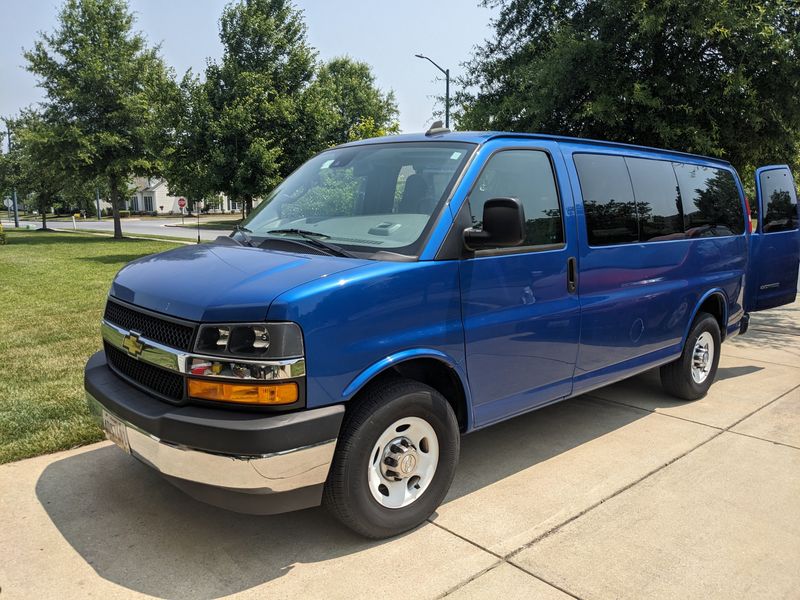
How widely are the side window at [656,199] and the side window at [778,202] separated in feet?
6.73

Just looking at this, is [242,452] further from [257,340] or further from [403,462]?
[403,462]

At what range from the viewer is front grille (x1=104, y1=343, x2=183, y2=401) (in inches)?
116

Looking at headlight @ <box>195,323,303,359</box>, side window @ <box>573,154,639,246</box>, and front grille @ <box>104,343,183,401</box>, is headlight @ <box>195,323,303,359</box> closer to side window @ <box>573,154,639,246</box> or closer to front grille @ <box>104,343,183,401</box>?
front grille @ <box>104,343,183,401</box>

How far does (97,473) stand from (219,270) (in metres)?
1.82

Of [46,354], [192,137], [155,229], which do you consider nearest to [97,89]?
[192,137]

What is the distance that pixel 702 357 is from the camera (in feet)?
18.7

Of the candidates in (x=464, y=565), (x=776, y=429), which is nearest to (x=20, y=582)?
(x=464, y=565)

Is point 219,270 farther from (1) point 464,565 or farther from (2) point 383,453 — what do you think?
(1) point 464,565

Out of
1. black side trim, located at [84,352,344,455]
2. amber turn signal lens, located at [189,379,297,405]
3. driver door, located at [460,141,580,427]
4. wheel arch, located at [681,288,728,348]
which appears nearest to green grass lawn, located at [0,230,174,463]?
black side trim, located at [84,352,344,455]

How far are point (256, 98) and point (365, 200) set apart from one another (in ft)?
61.6

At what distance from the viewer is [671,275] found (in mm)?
4906

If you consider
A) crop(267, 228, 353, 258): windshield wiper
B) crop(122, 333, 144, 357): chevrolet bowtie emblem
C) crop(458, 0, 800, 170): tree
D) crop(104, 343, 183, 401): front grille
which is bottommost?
crop(104, 343, 183, 401): front grille

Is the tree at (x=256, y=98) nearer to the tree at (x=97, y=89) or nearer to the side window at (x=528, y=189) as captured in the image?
the tree at (x=97, y=89)

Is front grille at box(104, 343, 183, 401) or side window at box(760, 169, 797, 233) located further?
side window at box(760, 169, 797, 233)
